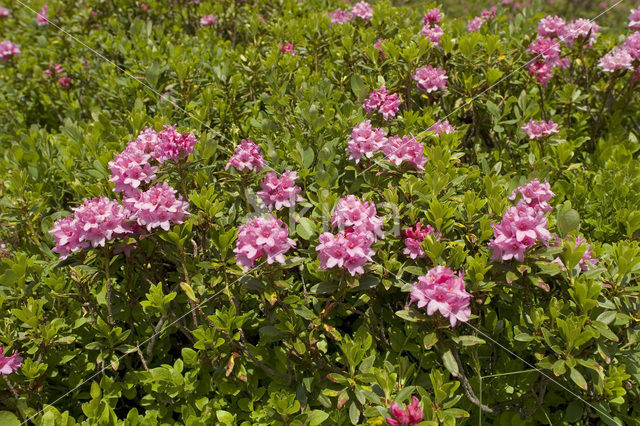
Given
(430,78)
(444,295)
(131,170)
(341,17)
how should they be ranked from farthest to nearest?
(341,17)
(430,78)
(131,170)
(444,295)

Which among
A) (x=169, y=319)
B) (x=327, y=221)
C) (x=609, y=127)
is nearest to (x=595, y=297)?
(x=327, y=221)

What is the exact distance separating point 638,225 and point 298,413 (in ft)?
5.65

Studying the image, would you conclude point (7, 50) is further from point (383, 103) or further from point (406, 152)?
point (406, 152)

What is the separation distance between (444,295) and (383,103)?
4.53ft

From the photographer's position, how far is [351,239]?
1.82 metres

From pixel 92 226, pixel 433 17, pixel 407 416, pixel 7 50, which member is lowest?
pixel 7 50

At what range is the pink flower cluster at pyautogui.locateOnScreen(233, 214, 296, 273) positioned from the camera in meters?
1.83

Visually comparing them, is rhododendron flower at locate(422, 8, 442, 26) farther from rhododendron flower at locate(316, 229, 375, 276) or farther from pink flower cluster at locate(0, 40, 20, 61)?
pink flower cluster at locate(0, 40, 20, 61)

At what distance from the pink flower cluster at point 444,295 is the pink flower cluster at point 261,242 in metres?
0.52

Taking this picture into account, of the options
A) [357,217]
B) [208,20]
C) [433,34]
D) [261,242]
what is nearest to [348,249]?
[357,217]

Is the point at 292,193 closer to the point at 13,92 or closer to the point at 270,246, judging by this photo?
the point at 270,246

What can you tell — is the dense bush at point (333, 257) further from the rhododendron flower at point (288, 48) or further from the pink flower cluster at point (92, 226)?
the rhododendron flower at point (288, 48)

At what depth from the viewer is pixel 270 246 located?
185cm

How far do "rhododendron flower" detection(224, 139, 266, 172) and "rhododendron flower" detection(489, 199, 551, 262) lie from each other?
1091 mm
